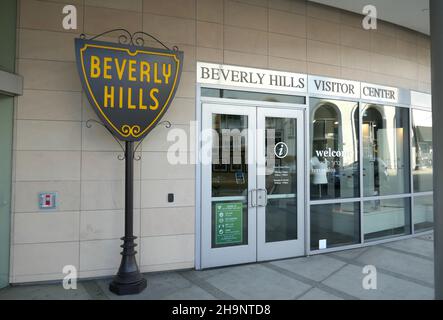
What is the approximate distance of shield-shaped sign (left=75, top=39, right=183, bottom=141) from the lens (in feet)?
11.9

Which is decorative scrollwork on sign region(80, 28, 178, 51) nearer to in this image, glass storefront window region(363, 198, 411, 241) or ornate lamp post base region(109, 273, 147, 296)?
ornate lamp post base region(109, 273, 147, 296)

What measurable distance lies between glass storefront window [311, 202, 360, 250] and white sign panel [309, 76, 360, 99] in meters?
1.85

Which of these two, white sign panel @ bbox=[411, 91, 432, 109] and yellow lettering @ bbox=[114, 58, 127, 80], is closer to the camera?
yellow lettering @ bbox=[114, 58, 127, 80]

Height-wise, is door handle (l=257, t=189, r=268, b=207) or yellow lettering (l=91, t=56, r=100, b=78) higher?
yellow lettering (l=91, t=56, r=100, b=78)

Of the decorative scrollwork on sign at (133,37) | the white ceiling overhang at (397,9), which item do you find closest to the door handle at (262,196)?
the decorative scrollwork on sign at (133,37)

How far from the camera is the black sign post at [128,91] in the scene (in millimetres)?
3646

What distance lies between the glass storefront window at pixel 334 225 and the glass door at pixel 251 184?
344 mm

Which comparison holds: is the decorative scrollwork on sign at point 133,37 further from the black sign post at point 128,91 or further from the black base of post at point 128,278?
the black base of post at point 128,278

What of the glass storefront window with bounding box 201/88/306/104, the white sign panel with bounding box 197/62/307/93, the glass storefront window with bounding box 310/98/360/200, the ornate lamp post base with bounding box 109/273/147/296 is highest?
the white sign panel with bounding box 197/62/307/93

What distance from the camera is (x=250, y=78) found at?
4820 mm

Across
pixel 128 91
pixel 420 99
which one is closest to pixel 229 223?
pixel 128 91

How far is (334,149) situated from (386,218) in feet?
6.04

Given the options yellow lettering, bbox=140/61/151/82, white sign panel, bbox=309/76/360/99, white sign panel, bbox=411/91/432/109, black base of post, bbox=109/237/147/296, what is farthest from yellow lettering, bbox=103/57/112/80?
white sign panel, bbox=411/91/432/109

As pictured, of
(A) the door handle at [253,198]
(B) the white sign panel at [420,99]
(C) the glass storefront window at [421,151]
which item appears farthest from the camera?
(C) the glass storefront window at [421,151]
